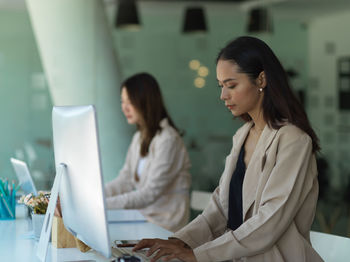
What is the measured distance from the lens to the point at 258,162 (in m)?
2.37

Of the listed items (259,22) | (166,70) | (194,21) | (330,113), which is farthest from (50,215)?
A: (330,113)

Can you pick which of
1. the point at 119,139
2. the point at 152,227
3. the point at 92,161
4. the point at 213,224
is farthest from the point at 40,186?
the point at 92,161

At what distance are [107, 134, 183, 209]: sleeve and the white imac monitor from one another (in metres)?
1.61

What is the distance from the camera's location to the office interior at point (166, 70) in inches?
242

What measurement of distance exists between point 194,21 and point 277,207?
491 cm

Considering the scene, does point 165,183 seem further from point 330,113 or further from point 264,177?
point 330,113

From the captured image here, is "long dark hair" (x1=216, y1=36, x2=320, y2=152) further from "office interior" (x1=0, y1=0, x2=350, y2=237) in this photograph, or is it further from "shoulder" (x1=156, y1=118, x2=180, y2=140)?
"office interior" (x1=0, y1=0, x2=350, y2=237)

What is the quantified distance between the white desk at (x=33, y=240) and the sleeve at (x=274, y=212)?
45 cm

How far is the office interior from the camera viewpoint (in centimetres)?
615

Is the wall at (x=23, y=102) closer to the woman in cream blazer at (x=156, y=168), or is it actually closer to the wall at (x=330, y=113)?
the woman in cream blazer at (x=156, y=168)

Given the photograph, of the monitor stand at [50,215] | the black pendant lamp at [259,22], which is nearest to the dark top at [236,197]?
the monitor stand at [50,215]

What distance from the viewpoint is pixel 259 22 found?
706cm

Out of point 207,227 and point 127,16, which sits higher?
point 127,16

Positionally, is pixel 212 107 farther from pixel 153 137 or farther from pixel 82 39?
pixel 153 137
